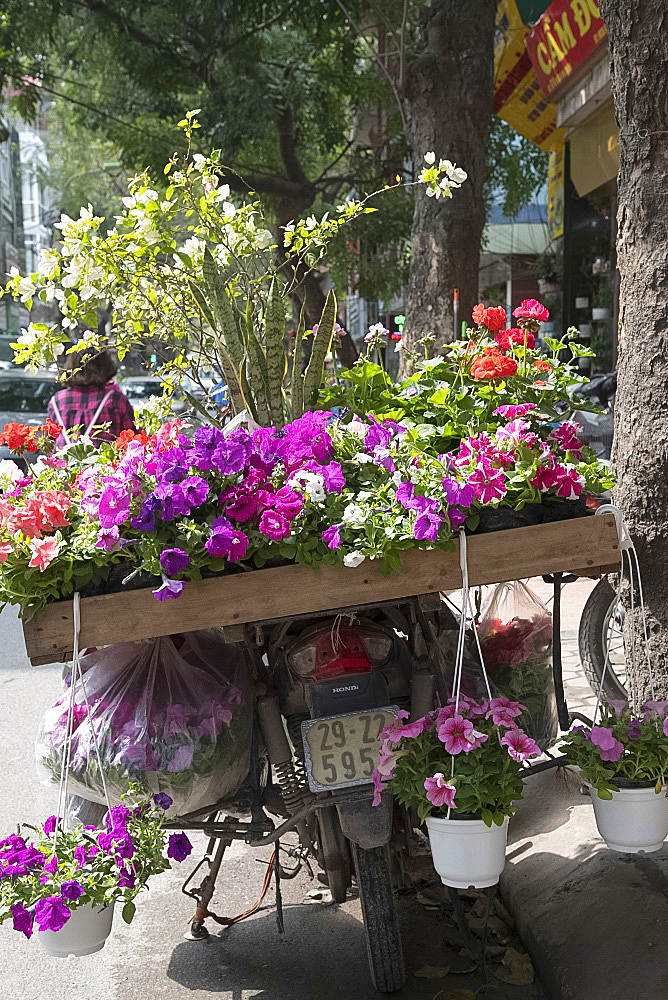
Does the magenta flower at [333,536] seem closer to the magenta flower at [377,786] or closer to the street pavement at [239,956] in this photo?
the magenta flower at [377,786]

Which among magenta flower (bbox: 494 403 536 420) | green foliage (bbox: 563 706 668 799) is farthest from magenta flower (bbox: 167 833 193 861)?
magenta flower (bbox: 494 403 536 420)

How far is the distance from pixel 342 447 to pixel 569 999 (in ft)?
5.02

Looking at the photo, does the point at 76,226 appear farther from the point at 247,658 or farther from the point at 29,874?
the point at 29,874

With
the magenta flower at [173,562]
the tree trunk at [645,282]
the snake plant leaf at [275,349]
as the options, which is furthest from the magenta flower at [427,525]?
the tree trunk at [645,282]

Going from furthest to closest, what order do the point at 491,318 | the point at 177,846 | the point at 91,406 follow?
the point at 91,406, the point at 491,318, the point at 177,846

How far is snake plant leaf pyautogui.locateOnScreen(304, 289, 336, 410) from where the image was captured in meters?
3.18

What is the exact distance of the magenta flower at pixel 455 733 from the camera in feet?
8.15

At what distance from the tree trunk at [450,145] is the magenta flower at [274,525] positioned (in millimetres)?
5450

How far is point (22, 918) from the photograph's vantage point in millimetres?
2244

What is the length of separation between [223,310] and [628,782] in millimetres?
1704

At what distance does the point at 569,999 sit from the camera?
272cm

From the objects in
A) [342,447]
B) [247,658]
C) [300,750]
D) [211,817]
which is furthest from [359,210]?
[211,817]

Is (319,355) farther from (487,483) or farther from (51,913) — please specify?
(51,913)

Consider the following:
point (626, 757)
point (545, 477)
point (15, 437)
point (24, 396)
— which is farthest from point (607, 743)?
point (24, 396)
